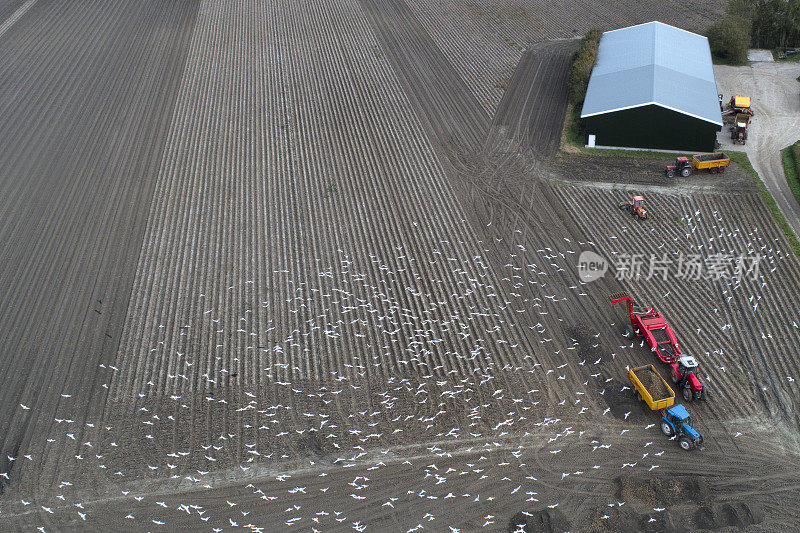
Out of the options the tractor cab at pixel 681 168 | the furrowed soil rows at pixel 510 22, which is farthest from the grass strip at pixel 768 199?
the furrowed soil rows at pixel 510 22

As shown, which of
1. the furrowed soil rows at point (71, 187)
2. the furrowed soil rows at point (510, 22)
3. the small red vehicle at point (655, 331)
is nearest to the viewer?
the small red vehicle at point (655, 331)

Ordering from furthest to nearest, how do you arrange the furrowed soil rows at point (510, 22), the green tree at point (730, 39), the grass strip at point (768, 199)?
1. the furrowed soil rows at point (510, 22)
2. the green tree at point (730, 39)
3. the grass strip at point (768, 199)

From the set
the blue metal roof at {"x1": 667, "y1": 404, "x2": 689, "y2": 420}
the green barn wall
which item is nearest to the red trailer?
the blue metal roof at {"x1": 667, "y1": 404, "x2": 689, "y2": 420}

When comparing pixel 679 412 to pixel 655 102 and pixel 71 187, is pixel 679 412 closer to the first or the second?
pixel 655 102

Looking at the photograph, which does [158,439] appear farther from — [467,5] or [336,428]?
[467,5]

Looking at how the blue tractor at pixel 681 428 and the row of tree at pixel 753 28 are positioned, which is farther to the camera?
the row of tree at pixel 753 28

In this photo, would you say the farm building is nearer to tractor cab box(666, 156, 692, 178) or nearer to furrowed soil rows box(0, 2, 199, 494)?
tractor cab box(666, 156, 692, 178)

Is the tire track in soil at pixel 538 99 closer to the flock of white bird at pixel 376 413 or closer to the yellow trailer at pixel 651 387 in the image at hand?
the flock of white bird at pixel 376 413

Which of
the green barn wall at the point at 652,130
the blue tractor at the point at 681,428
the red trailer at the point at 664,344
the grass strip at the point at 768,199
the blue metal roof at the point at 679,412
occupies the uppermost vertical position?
the green barn wall at the point at 652,130
